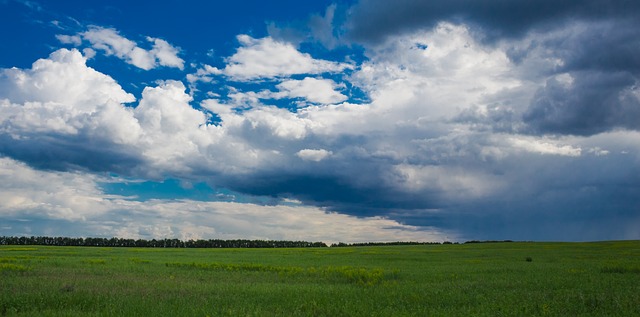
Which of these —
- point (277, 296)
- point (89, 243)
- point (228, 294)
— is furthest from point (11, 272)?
point (89, 243)

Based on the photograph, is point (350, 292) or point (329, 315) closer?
point (329, 315)

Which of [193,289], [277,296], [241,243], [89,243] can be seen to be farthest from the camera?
[241,243]

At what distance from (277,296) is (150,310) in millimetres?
4347

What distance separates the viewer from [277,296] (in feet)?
49.1

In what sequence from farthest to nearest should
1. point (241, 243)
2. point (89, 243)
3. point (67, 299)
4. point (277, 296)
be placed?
point (241, 243)
point (89, 243)
point (277, 296)
point (67, 299)

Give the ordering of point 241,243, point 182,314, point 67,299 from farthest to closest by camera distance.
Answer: point 241,243 → point 67,299 → point 182,314

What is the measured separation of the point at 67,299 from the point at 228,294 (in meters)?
4.91

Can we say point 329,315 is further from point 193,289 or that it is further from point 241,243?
point 241,243

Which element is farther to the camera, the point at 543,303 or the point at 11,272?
the point at 11,272

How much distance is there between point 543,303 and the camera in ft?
42.5

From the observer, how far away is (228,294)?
15.6 m

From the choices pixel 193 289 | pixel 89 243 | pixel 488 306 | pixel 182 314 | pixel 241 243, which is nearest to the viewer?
pixel 182 314

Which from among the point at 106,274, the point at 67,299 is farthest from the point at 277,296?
the point at 106,274

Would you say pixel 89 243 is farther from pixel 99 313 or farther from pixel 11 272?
pixel 99 313
